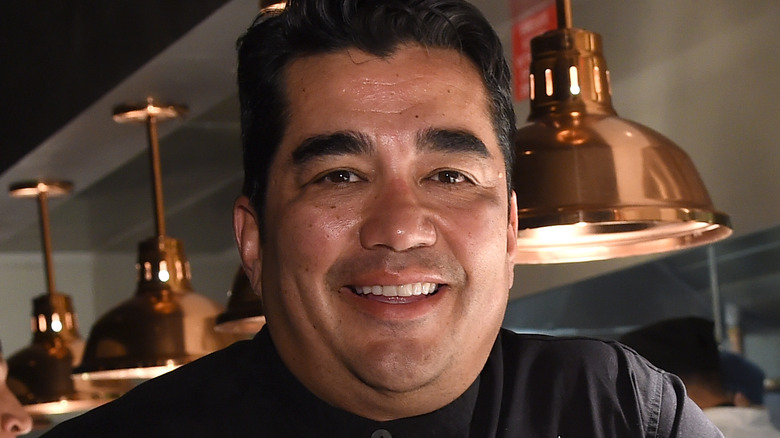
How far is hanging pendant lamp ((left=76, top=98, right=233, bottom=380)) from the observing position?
2.80 metres

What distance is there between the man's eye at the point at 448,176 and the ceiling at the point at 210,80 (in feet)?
3.35

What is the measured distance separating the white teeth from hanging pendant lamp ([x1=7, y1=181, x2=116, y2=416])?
2511mm

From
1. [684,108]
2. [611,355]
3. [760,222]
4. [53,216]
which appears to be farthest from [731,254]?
[53,216]

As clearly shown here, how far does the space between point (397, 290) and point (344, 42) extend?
0.86 ft

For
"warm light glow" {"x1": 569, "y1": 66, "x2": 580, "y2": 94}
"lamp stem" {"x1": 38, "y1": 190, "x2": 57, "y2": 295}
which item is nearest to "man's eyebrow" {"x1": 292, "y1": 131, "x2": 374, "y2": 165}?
"warm light glow" {"x1": 569, "y1": 66, "x2": 580, "y2": 94}

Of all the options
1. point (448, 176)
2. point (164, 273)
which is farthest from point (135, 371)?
point (448, 176)

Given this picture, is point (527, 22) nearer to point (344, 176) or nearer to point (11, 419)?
point (11, 419)

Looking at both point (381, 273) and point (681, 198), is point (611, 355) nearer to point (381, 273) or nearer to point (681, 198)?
point (681, 198)

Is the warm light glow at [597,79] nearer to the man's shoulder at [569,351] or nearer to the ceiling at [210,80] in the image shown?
the man's shoulder at [569,351]

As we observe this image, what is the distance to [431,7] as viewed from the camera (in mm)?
1361

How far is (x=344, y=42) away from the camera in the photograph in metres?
1.33

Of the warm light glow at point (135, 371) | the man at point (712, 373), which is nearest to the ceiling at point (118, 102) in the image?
the warm light glow at point (135, 371)

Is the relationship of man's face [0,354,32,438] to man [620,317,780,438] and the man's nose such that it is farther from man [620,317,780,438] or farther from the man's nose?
man [620,317,780,438]

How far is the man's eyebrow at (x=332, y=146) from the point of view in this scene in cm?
126
